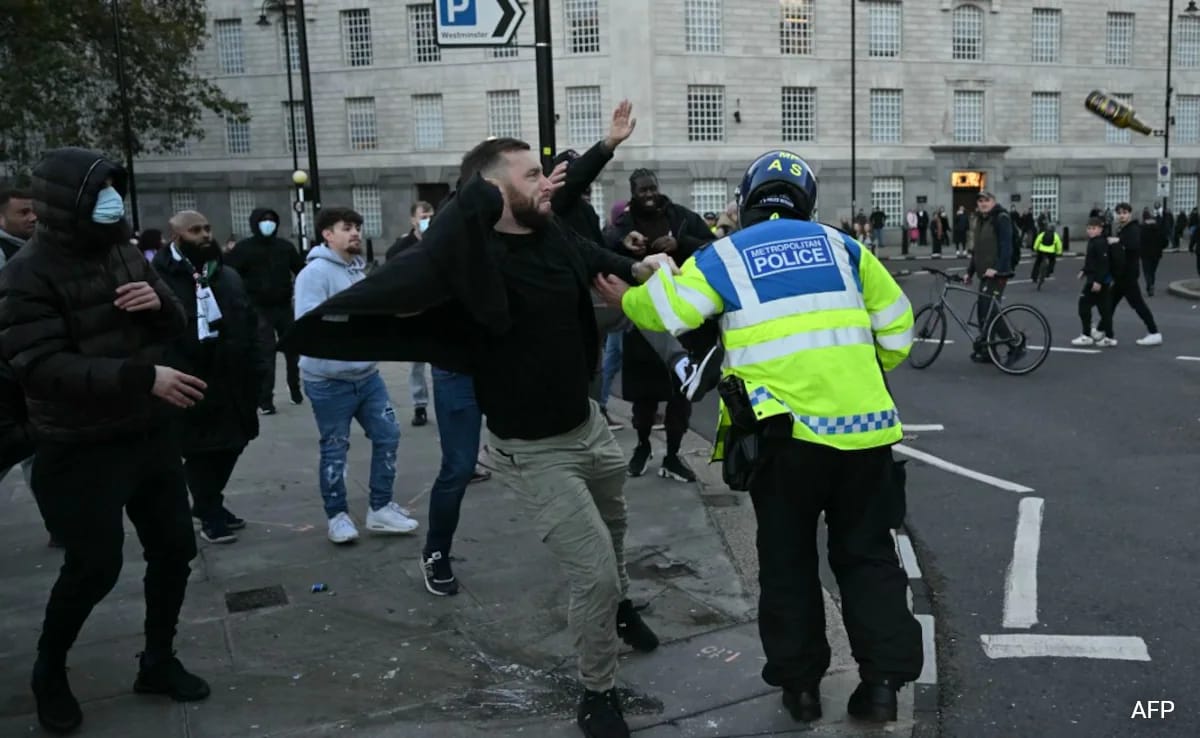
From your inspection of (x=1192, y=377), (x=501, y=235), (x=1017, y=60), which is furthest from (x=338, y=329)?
(x=1017, y=60)

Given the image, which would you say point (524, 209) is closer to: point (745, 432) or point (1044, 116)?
point (745, 432)

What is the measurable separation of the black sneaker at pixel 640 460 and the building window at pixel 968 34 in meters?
38.8

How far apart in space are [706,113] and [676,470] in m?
33.1

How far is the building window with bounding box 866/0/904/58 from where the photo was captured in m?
40.3

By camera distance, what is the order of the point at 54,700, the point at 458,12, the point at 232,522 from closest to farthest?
the point at 54,700 → the point at 232,522 → the point at 458,12

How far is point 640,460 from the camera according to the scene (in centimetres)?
745

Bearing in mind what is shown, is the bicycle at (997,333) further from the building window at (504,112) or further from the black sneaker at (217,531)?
the building window at (504,112)

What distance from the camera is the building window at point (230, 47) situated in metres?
40.7

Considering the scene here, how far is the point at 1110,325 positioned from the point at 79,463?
493 inches

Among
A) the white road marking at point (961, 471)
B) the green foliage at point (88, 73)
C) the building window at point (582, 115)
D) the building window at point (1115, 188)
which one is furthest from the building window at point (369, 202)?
the white road marking at point (961, 471)

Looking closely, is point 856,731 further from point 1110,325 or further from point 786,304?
point 1110,325

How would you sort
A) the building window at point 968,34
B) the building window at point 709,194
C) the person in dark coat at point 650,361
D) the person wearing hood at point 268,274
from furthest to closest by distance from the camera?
the building window at point 968,34 → the building window at point 709,194 → the person wearing hood at point 268,274 → the person in dark coat at point 650,361

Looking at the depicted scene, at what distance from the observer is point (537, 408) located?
12.5 ft

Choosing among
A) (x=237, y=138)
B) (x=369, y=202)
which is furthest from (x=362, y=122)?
(x=237, y=138)
